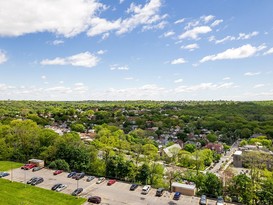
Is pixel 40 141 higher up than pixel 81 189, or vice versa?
pixel 40 141

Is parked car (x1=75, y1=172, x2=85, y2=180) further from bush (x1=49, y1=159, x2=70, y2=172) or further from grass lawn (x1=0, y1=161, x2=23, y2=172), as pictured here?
grass lawn (x1=0, y1=161, x2=23, y2=172)

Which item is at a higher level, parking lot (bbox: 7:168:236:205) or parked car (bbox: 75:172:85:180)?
parked car (bbox: 75:172:85:180)

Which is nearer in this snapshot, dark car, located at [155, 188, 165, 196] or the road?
dark car, located at [155, 188, 165, 196]

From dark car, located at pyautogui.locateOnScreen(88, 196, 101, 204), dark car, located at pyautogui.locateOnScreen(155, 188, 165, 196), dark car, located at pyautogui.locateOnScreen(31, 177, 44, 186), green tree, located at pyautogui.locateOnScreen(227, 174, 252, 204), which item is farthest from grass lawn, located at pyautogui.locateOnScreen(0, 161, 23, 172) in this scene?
green tree, located at pyautogui.locateOnScreen(227, 174, 252, 204)

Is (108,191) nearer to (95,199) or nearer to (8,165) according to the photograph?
(95,199)

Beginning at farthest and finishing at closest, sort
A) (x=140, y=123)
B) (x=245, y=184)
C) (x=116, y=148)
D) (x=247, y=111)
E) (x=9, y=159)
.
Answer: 1. (x=247, y=111)
2. (x=140, y=123)
3. (x=116, y=148)
4. (x=9, y=159)
5. (x=245, y=184)

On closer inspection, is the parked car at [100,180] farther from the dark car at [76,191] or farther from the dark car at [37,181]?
the dark car at [37,181]

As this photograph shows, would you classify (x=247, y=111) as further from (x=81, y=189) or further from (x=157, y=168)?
(x=81, y=189)

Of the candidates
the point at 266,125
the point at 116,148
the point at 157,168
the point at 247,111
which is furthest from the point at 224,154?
the point at 247,111

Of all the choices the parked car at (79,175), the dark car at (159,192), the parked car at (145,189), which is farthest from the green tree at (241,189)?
the parked car at (79,175)
